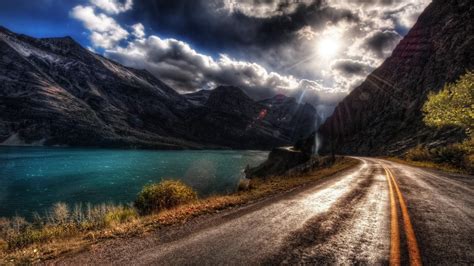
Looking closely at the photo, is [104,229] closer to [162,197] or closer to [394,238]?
[162,197]

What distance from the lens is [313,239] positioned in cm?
484

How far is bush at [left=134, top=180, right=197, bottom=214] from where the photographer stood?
10.5m

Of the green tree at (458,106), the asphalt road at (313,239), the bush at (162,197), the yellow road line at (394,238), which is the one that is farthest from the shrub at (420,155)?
the bush at (162,197)

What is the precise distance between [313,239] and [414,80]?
3317 inches

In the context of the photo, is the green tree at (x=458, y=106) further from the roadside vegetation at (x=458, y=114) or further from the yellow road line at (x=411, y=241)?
the yellow road line at (x=411, y=241)

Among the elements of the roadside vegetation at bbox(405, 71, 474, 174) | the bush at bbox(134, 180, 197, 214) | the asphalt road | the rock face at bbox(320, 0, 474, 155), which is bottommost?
the bush at bbox(134, 180, 197, 214)

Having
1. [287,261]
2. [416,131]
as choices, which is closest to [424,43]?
[416,131]

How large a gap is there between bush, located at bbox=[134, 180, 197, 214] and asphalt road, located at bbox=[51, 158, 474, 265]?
4.13 meters

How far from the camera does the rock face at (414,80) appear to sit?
52.0 meters

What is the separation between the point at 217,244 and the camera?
472cm

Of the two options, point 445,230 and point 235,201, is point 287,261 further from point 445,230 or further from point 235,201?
point 235,201

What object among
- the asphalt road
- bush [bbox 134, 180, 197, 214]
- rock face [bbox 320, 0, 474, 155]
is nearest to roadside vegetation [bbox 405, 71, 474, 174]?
rock face [bbox 320, 0, 474, 155]

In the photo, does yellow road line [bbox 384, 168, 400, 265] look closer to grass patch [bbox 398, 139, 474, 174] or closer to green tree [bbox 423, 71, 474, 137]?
green tree [bbox 423, 71, 474, 137]

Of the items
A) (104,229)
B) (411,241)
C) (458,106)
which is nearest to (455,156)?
(458,106)
